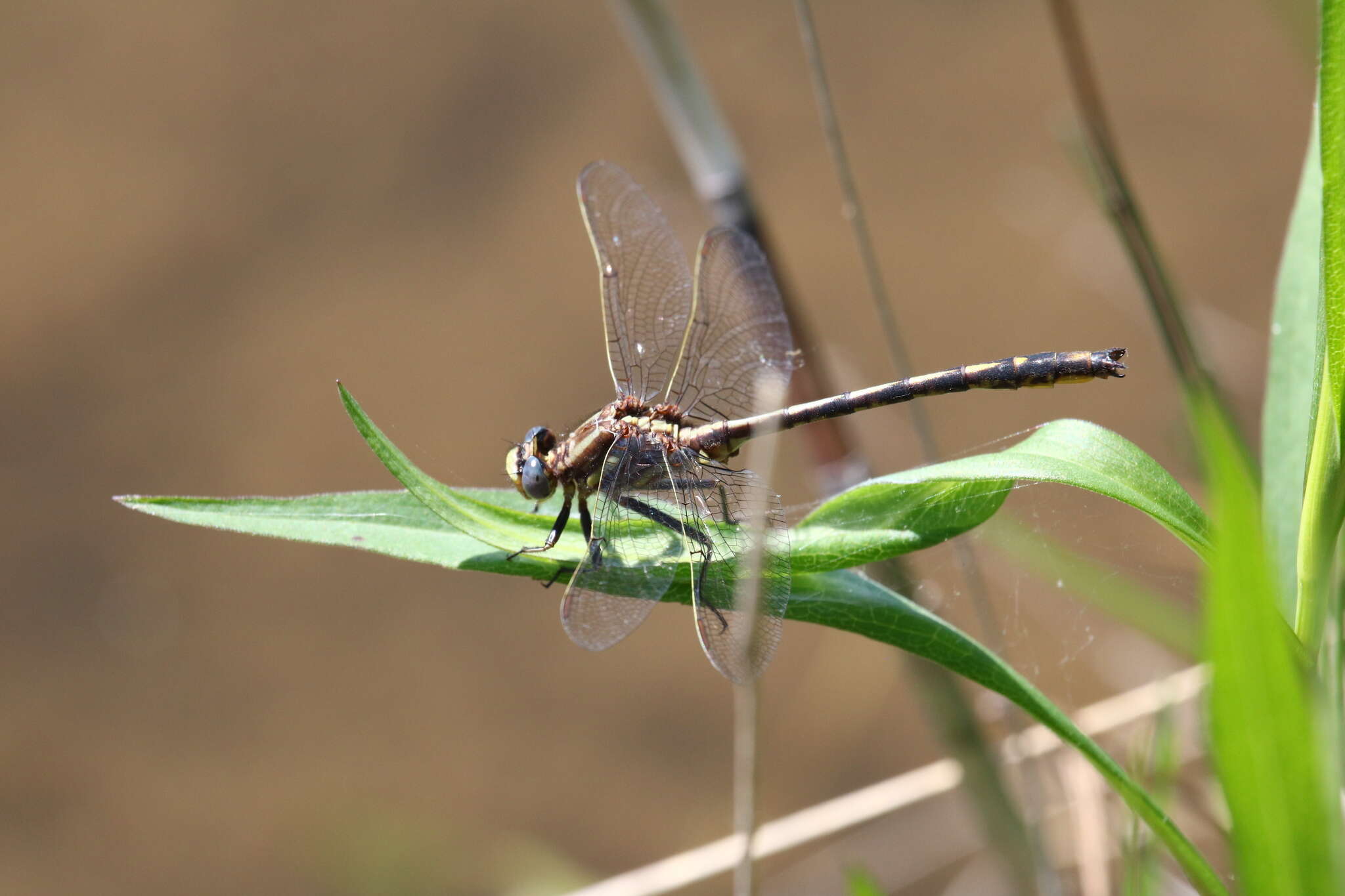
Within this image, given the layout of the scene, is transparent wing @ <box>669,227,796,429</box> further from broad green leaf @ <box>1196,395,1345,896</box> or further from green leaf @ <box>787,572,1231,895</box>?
broad green leaf @ <box>1196,395,1345,896</box>

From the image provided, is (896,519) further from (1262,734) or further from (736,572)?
(1262,734)

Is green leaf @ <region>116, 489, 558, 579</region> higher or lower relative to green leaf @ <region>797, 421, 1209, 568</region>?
lower

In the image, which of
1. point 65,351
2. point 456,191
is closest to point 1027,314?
point 456,191

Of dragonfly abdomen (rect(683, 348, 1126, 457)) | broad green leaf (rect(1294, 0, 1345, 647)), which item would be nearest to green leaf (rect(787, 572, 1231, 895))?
broad green leaf (rect(1294, 0, 1345, 647))

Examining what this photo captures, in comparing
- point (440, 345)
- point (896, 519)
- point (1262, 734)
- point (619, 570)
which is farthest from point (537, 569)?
point (440, 345)

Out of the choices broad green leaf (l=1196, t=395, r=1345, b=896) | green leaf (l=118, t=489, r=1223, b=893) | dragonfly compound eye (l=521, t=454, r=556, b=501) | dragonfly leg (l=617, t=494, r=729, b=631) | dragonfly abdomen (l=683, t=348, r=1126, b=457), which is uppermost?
dragonfly abdomen (l=683, t=348, r=1126, b=457)
